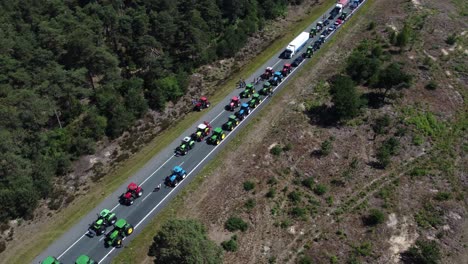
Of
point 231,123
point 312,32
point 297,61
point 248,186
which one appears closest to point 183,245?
point 248,186

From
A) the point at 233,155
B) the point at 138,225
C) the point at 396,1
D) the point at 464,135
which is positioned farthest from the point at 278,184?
the point at 396,1

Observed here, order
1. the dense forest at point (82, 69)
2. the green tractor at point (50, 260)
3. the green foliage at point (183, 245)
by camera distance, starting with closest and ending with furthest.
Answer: the green foliage at point (183, 245)
the green tractor at point (50, 260)
the dense forest at point (82, 69)

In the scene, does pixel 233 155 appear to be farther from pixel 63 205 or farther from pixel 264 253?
pixel 63 205

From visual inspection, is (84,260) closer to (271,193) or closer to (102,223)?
(102,223)

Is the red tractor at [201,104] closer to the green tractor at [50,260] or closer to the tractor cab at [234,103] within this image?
the tractor cab at [234,103]

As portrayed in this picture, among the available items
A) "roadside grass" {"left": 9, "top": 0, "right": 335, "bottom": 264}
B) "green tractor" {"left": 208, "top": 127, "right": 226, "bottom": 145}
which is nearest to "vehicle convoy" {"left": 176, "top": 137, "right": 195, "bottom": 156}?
"green tractor" {"left": 208, "top": 127, "right": 226, "bottom": 145}

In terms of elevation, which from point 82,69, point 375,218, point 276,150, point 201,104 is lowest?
point 375,218

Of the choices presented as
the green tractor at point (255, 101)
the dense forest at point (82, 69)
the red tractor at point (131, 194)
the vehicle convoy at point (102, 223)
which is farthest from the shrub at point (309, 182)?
the dense forest at point (82, 69)
